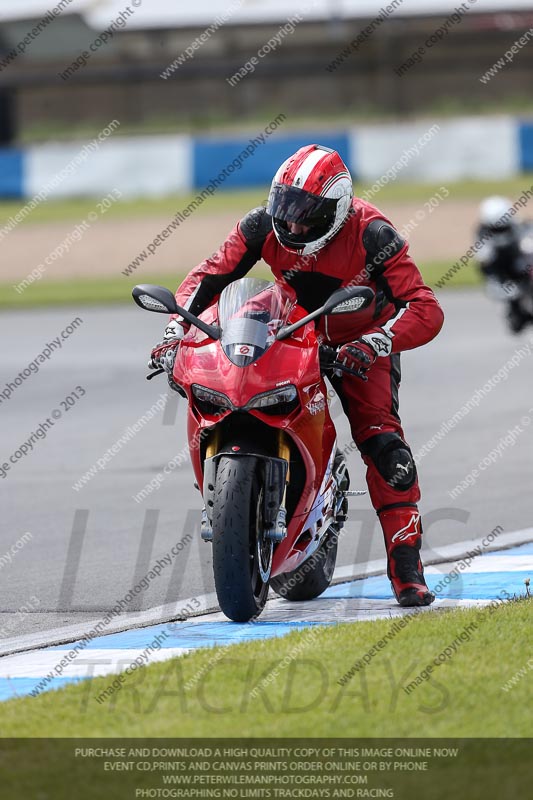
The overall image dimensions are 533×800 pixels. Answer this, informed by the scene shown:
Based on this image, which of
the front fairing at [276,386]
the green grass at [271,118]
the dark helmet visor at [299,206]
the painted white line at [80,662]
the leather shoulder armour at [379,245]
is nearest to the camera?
the painted white line at [80,662]

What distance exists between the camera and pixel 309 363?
6191 mm

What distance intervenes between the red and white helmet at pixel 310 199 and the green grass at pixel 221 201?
76.2 feet

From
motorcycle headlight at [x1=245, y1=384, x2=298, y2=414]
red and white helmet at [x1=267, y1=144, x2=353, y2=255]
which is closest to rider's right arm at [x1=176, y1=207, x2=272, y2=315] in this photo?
red and white helmet at [x1=267, y1=144, x2=353, y2=255]

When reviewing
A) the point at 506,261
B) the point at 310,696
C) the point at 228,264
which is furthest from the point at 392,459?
the point at 506,261

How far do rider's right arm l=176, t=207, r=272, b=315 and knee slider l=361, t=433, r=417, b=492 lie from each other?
94cm

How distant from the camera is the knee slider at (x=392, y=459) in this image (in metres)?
6.72

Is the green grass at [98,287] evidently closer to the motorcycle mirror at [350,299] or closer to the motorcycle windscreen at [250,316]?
the motorcycle windscreen at [250,316]

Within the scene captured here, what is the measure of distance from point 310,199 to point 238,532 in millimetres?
1404

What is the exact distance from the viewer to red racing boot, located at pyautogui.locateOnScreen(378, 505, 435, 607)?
21.8 ft

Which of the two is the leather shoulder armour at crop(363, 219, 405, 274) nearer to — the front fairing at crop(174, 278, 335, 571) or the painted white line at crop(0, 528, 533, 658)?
the front fairing at crop(174, 278, 335, 571)

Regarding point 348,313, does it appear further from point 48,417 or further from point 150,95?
point 150,95

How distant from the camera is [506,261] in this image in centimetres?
1833
